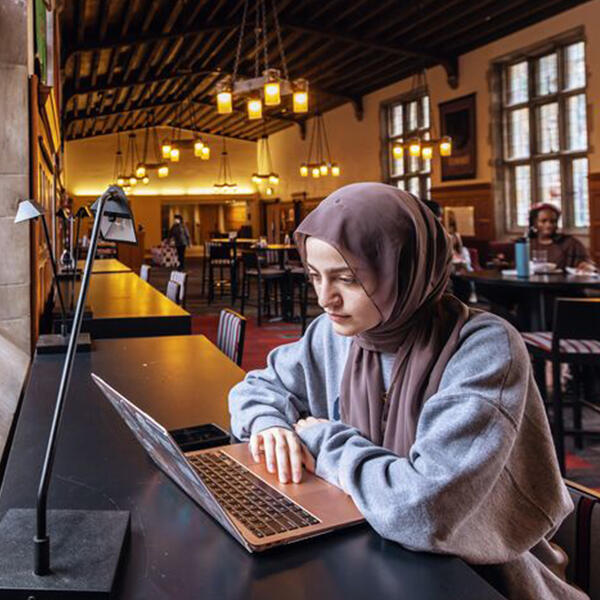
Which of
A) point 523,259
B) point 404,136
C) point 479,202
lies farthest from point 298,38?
point 523,259

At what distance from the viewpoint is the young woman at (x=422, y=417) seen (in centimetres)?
89

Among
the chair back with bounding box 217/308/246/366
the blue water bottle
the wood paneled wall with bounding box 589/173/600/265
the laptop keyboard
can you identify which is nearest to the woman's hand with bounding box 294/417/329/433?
the laptop keyboard

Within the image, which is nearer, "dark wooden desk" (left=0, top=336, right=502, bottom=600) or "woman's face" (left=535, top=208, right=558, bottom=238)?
"dark wooden desk" (left=0, top=336, right=502, bottom=600)

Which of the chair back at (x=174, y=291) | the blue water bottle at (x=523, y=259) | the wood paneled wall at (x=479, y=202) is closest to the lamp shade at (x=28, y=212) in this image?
the chair back at (x=174, y=291)

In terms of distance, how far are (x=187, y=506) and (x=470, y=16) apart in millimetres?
10651

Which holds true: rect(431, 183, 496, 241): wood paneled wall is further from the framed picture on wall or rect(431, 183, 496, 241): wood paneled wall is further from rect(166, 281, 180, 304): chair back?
rect(166, 281, 180, 304): chair back

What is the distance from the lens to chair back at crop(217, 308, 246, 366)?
8.58ft

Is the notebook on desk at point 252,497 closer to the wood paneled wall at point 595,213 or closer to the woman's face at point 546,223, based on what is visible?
the woman's face at point 546,223

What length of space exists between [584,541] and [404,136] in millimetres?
13217

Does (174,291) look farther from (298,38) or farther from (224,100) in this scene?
(298,38)

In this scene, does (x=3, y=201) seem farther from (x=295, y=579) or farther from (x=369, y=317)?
(x=295, y=579)

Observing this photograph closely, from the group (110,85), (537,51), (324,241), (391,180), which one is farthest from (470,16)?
(324,241)

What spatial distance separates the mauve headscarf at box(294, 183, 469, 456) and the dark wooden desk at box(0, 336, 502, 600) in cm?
21

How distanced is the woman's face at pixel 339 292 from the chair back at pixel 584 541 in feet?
1.44
